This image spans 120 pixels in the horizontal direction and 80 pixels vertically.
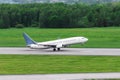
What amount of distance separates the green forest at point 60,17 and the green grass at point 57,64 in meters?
84.1

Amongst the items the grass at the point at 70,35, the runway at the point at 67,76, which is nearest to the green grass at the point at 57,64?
the runway at the point at 67,76

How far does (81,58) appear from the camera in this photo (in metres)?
48.1

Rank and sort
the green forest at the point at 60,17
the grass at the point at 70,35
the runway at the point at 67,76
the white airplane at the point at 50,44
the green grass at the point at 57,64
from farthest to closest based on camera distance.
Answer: the green forest at the point at 60,17 → the grass at the point at 70,35 → the white airplane at the point at 50,44 → the green grass at the point at 57,64 → the runway at the point at 67,76

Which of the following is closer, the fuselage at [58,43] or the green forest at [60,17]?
the fuselage at [58,43]

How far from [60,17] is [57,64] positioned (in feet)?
307

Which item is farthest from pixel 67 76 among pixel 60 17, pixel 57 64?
pixel 60 17

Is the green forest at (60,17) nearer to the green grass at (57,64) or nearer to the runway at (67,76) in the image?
the green grass at (57,64)

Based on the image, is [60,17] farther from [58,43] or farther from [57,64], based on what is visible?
[57,64]

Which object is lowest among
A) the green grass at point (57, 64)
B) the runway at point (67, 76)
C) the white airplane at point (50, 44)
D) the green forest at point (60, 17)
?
the green forest at point (60, 17)

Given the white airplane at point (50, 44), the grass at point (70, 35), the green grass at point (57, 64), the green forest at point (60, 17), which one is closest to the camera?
the green grass at point (57, 64)

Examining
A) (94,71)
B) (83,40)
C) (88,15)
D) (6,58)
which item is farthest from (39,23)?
(94,71)

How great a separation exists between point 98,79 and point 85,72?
469 cm

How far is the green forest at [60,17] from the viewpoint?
134375 mm

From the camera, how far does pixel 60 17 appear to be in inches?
5320
